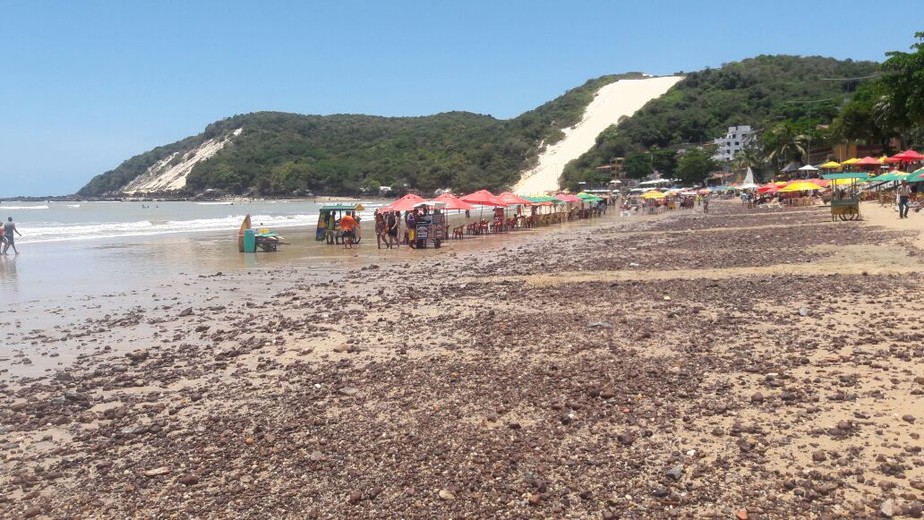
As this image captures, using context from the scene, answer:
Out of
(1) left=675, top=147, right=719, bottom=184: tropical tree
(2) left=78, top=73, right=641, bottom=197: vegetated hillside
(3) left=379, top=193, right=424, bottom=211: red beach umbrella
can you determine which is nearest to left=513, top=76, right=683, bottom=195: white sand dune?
(2) left=78, top=73, right=641, bottom=197: vegetated hillside

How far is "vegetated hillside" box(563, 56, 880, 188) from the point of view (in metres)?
110

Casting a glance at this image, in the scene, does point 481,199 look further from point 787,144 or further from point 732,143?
point 732,143

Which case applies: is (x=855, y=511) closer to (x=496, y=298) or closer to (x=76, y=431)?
(x=76, y=431)

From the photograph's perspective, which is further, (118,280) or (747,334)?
(118,280)

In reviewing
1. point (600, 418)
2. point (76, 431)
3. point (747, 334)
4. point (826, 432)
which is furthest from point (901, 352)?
point (76, 431)

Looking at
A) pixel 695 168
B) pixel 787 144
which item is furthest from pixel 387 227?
pixel 695 168

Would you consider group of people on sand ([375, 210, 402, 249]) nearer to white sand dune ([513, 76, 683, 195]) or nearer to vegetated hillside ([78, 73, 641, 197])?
white sand dune ([513, 76, 683, 195])

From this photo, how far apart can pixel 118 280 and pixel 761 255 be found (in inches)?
603

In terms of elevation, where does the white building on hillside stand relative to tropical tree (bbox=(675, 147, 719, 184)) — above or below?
above

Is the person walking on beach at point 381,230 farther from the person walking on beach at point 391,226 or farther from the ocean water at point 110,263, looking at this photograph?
the ocean water at point 110,263

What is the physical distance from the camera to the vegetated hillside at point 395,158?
5694 inches

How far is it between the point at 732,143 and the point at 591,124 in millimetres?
58055

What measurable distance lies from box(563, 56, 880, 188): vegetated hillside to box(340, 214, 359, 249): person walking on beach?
86122 mm

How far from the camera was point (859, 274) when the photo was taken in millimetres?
12188
